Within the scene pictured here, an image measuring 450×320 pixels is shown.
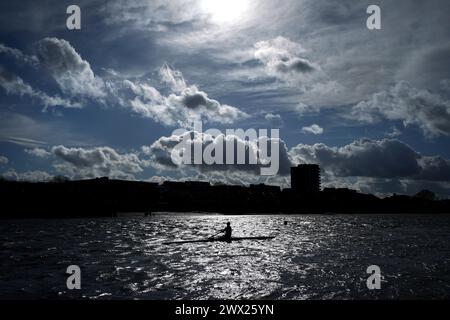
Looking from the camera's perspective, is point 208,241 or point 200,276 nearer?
point 200,276

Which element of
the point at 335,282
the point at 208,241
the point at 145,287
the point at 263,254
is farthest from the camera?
the point at 208,241
